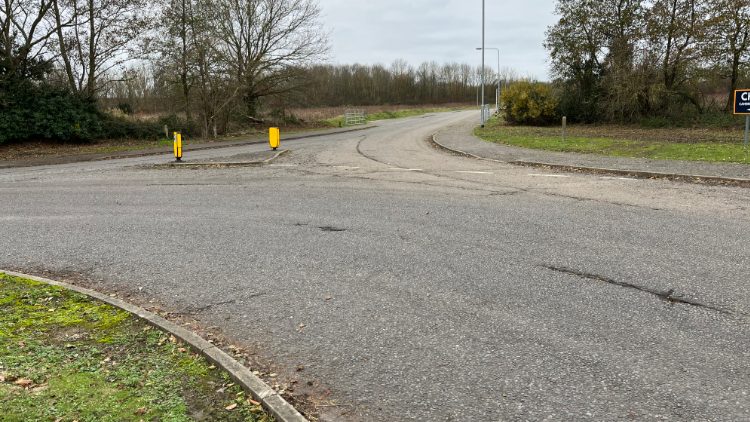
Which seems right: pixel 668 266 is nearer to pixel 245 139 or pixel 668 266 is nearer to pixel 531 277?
pixel 531 277

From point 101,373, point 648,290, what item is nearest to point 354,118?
point 648,290

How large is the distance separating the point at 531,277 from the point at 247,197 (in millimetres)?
7126

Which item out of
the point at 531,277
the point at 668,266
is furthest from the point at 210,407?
the point at 668,266

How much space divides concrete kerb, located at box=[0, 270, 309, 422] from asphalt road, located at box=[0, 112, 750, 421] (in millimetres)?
292

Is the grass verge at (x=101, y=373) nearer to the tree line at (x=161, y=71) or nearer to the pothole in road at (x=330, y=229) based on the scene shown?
the pothole in road at (x=330, y=229)

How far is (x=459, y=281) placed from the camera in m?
5.46

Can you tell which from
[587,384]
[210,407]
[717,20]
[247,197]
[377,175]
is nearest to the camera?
[210,407]

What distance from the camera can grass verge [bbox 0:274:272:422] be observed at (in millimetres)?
3127

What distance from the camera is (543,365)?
12.1ft

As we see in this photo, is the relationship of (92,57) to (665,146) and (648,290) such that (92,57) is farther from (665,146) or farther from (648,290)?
(648,290)

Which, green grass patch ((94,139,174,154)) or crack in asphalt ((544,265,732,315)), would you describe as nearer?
crack in asphalt ((544,265,732,315))

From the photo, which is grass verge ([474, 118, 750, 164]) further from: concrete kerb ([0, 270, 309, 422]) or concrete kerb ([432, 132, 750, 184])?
concrete kerb ([0, 270, 309, 422])

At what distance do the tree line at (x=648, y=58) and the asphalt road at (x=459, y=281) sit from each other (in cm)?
2003

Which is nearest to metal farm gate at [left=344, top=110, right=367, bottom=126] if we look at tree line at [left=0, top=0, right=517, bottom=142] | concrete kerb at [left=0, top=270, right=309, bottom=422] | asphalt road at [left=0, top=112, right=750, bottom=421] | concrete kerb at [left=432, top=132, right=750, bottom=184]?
tree line at [left=0, top=0, right=517, bottom=142]
